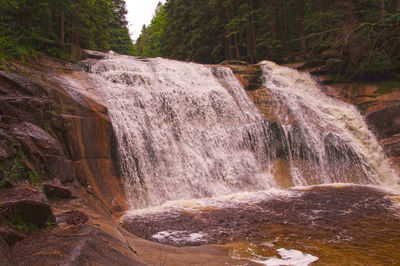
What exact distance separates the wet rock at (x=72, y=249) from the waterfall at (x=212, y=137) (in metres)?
5.12

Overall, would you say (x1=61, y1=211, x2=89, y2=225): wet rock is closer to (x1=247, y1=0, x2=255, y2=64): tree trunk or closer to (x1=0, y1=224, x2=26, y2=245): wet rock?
(x1=0, y1=224, x2=26, y2=245): wet rock

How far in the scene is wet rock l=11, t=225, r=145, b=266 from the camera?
108 inches

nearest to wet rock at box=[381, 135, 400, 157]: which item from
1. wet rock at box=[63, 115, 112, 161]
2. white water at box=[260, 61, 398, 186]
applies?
→ white water at box=[260, 61, 398, 186]

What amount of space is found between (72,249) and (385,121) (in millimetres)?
14894

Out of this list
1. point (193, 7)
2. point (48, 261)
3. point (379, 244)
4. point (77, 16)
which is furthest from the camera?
point (193, 7)

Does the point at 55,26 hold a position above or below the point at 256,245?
above

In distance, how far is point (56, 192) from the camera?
557cm

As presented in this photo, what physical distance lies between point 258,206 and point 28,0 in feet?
48.0

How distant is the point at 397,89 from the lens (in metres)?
15.0

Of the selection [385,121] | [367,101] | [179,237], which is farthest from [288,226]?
[367,101]

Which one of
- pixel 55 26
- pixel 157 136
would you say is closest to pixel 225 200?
pixel 157 136

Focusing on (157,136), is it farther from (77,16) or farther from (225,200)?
(77,16)

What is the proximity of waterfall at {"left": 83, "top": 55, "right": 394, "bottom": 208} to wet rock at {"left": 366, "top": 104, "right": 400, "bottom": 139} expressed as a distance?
0.52 metres

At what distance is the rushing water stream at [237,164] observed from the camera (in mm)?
5949
